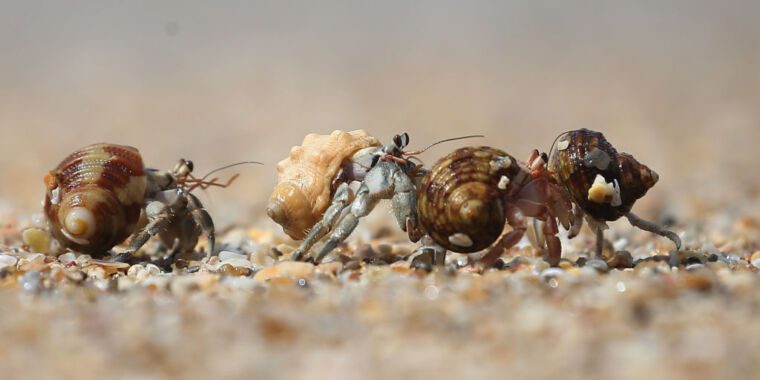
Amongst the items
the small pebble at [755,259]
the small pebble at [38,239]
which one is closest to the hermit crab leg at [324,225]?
the small pebble at [38,239]

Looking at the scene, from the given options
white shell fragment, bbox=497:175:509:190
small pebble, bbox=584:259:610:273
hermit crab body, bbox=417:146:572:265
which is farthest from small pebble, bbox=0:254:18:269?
small pebble, bbox=584:259:610:273

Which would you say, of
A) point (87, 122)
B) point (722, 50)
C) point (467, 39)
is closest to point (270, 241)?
point (87, 122)

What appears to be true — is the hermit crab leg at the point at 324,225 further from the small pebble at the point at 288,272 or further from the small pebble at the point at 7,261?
the small pebble at the point at 7,261

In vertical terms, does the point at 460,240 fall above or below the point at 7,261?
below

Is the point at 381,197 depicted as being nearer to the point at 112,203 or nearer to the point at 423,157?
the point at 112,203

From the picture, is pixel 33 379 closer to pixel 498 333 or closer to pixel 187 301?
pixel 187 301

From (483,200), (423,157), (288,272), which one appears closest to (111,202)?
(288,272)
